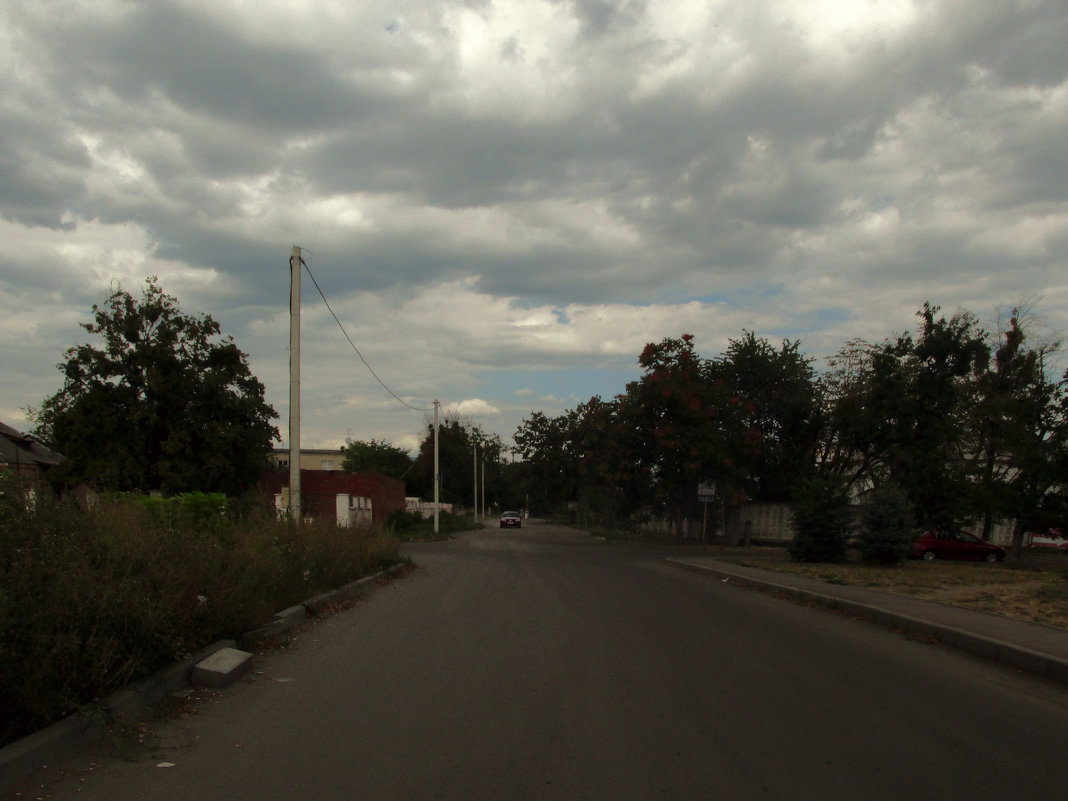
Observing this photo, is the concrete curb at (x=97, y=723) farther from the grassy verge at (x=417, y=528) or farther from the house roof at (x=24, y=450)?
the house roof at (x=24, y=450)

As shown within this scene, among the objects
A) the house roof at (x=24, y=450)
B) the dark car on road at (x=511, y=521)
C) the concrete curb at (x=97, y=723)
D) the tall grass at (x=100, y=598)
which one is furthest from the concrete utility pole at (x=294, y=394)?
the dark car on road at (x=511, y=521)

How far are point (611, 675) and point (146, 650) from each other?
12.9 feet

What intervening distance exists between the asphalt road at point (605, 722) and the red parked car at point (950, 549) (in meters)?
21.6

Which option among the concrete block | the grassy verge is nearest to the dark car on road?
the grassy verge

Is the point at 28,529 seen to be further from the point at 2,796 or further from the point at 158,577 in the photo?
the point at 2,796

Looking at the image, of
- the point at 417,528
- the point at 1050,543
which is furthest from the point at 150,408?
the point at 1050,543

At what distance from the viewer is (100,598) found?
629 centimetres

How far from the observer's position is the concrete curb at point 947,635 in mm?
8000

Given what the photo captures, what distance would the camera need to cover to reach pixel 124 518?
988 centimetres

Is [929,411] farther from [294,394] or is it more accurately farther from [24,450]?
[24,450]

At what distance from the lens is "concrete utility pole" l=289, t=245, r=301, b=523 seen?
17391 mm

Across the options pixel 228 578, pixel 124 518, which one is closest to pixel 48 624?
pixel 228 578

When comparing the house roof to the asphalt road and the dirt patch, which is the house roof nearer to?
the dirt patch

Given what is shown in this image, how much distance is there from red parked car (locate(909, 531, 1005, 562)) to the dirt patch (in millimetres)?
7792
